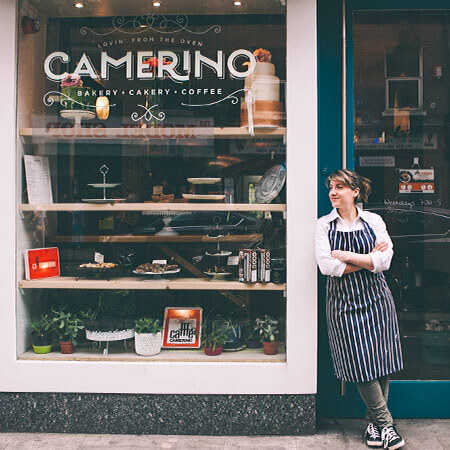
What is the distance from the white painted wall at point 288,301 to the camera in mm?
3582

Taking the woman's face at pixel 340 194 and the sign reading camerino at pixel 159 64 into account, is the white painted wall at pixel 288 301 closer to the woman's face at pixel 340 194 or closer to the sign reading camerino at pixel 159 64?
the woman's face at pixel 340 194

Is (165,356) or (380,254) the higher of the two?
(380,254)

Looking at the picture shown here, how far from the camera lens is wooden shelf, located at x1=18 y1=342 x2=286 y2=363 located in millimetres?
3701

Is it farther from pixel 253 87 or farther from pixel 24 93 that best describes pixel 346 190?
pixel 24 93

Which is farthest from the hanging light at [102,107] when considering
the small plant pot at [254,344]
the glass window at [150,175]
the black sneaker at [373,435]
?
the black sneaker at [373,435]

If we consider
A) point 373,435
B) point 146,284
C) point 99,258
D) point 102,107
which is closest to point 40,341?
point 99,258

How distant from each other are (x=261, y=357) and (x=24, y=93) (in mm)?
2534

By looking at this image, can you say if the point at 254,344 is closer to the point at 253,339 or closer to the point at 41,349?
the point at 253,339

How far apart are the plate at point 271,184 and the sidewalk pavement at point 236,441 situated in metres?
1.66

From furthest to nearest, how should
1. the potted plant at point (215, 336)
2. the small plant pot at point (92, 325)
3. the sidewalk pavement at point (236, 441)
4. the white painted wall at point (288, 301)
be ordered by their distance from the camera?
the small plant pot at point (92, 325), the potted plant at point (215, 336), the white painted wall at point (288, 301), the sidewalk pavement at point (236, 441)

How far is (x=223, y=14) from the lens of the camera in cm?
391

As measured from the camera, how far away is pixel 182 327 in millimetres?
3924

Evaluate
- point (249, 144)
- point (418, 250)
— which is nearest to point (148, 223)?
point (249, 144)

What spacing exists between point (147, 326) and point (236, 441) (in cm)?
100
